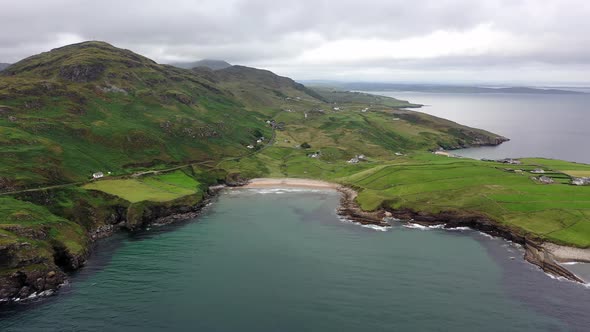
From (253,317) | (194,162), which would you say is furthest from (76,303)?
(194,162)

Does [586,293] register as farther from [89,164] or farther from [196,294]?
[89,164]

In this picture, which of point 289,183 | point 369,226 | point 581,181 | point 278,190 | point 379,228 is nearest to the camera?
point 379,228

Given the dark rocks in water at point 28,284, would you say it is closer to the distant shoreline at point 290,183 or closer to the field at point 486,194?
the field at point 486,194

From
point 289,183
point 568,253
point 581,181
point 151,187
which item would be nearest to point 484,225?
point 568,253

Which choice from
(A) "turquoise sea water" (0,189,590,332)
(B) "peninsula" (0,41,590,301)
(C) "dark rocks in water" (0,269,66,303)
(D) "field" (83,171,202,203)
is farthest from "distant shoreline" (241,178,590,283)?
(C) "dark rocks in water" (0,269,66,303)

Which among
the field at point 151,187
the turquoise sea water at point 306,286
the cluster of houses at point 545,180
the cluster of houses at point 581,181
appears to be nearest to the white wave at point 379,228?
the turquoise sea water at point 306,286

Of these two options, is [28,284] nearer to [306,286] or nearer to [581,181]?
[306,286]

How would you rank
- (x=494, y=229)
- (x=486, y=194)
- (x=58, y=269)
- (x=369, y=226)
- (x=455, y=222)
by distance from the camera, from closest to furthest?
(x=58, y=269) → (x=494, y=229) → (x=455, y=222) → (x=369, y=226) → (x=486, y=194)

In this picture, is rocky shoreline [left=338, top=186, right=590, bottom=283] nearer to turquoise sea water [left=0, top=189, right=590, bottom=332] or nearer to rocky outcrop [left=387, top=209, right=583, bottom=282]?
rocky outcrop [left=387, top=209, right=583, bottom=282]
